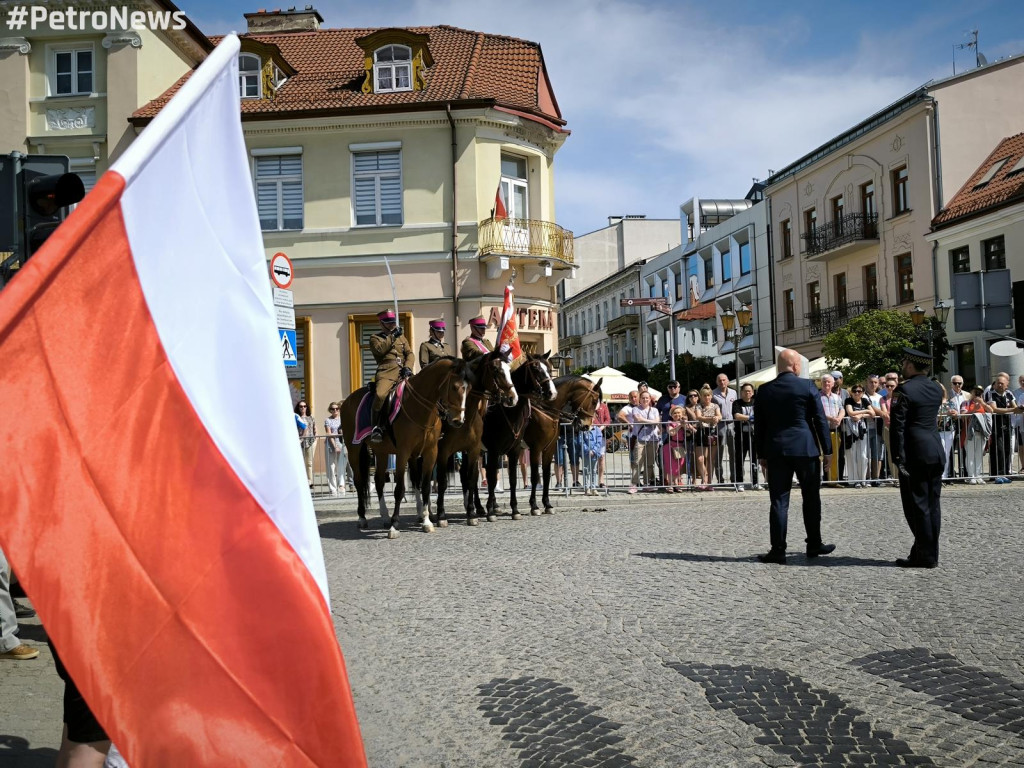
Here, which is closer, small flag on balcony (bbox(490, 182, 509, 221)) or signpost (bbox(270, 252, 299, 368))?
signpost (bbox(270, 252, 299, 368))

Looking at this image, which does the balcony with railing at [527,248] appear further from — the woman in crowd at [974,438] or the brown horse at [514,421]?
the woman in crowd at [974,438]

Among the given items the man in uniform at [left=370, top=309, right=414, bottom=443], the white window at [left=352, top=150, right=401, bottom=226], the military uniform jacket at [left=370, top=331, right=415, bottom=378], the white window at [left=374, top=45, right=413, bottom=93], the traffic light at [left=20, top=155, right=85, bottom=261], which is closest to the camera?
the traffic light at [left=20, top=155, right=85, bottom=261]

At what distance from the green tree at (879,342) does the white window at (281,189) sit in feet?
62.3

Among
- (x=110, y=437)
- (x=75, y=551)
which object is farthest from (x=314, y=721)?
(x=110, y=437)

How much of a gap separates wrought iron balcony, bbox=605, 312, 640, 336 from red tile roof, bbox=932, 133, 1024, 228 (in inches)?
1634

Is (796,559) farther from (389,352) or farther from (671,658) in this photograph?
(389,352)

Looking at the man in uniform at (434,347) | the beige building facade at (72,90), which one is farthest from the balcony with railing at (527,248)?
the man in uniform at (434,347)

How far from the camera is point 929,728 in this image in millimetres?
4602

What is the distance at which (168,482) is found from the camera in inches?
102

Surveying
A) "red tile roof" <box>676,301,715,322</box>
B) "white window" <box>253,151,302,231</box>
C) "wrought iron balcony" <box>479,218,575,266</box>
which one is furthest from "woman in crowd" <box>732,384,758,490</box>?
"red tile roof" <box>676,301,715,322</box>

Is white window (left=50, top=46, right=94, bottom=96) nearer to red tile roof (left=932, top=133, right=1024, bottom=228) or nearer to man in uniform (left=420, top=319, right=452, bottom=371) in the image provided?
man in uniform (left=420, top=319, right=452, bottom=371)

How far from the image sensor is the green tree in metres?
33.8

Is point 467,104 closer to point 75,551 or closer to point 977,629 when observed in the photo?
point 977,629

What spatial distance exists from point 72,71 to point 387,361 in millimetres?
19050
